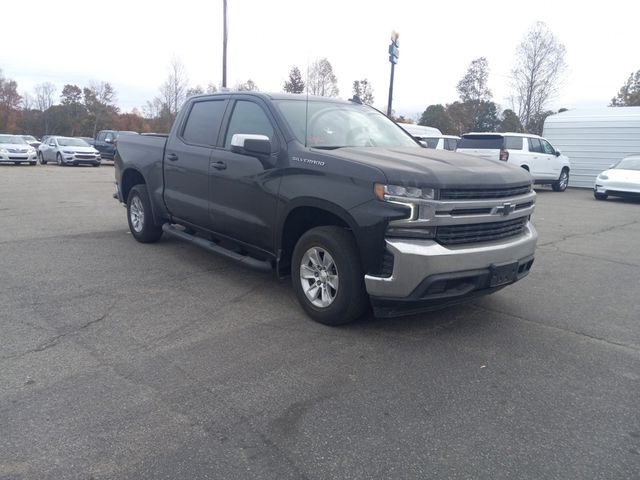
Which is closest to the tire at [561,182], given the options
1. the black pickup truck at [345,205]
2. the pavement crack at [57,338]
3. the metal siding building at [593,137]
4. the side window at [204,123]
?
the metal siding building at [593,137]

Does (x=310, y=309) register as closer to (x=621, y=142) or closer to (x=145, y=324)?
(x=145, y=324)

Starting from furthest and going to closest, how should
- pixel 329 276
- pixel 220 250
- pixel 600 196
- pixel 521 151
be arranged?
pixel 521 151
pixel 600 196
pixel 220 250
pixel 329 276

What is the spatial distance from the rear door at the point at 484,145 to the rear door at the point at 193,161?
479 inches

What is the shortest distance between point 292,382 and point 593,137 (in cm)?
2197

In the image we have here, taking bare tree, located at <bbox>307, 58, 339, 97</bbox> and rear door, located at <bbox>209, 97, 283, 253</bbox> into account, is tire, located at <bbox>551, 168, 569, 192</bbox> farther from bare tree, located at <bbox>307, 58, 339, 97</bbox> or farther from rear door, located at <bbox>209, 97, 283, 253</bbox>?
rear door, located at <bbox>209, 97, 283, 253</bbox>

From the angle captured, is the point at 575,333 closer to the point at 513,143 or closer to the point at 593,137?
the point at 513,143

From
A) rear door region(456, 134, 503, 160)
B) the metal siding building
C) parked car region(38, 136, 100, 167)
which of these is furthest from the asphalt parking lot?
parked car region(38, 136, 100, 167)

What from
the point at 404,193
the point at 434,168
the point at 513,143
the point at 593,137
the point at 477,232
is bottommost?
the point at 477,232

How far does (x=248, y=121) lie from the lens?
5.46m

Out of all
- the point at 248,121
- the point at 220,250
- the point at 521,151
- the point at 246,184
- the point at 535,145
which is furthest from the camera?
the point at 535,145

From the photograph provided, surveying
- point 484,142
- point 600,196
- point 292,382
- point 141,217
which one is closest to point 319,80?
point 484,142

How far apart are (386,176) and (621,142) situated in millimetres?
20782

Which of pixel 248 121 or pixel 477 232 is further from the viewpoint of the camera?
pixel 248 121

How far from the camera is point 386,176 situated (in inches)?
155
